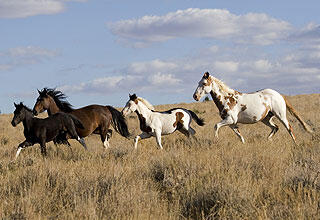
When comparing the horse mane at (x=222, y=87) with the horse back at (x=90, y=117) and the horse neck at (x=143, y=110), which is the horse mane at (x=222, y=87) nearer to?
the horse neck at (x=143, y=110)

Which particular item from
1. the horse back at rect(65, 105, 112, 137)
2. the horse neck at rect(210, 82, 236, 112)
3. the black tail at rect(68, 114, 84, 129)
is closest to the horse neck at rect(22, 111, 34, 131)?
the black tail at rect(68, 114, 84, 129)

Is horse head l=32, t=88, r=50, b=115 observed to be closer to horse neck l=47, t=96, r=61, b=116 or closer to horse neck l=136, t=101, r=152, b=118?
horse neck l=47, t=96, r=61, b=116

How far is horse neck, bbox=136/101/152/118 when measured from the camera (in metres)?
11.3

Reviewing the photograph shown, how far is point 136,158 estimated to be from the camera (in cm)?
845

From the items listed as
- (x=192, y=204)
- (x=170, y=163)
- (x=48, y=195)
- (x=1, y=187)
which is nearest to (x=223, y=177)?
(x=192, y=204)

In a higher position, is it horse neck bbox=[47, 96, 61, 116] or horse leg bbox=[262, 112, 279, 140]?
horse neck bbox=[47, 96, 61, 116]

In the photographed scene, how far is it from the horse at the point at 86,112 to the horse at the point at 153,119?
1220 millimetres

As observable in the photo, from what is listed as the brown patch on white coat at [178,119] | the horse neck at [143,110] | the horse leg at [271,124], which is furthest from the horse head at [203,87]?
the horse leg at [271,124]

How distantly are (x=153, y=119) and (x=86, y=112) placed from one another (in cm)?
216

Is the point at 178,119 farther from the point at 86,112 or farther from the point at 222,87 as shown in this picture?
the point at 86,112

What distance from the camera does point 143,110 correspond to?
11336 mm

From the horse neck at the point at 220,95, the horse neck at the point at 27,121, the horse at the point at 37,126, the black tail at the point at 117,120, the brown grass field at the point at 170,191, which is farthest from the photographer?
the black tail at the point at 117,120

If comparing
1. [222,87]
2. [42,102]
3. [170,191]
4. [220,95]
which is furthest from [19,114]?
[170,191]

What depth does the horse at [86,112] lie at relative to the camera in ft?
38.6
